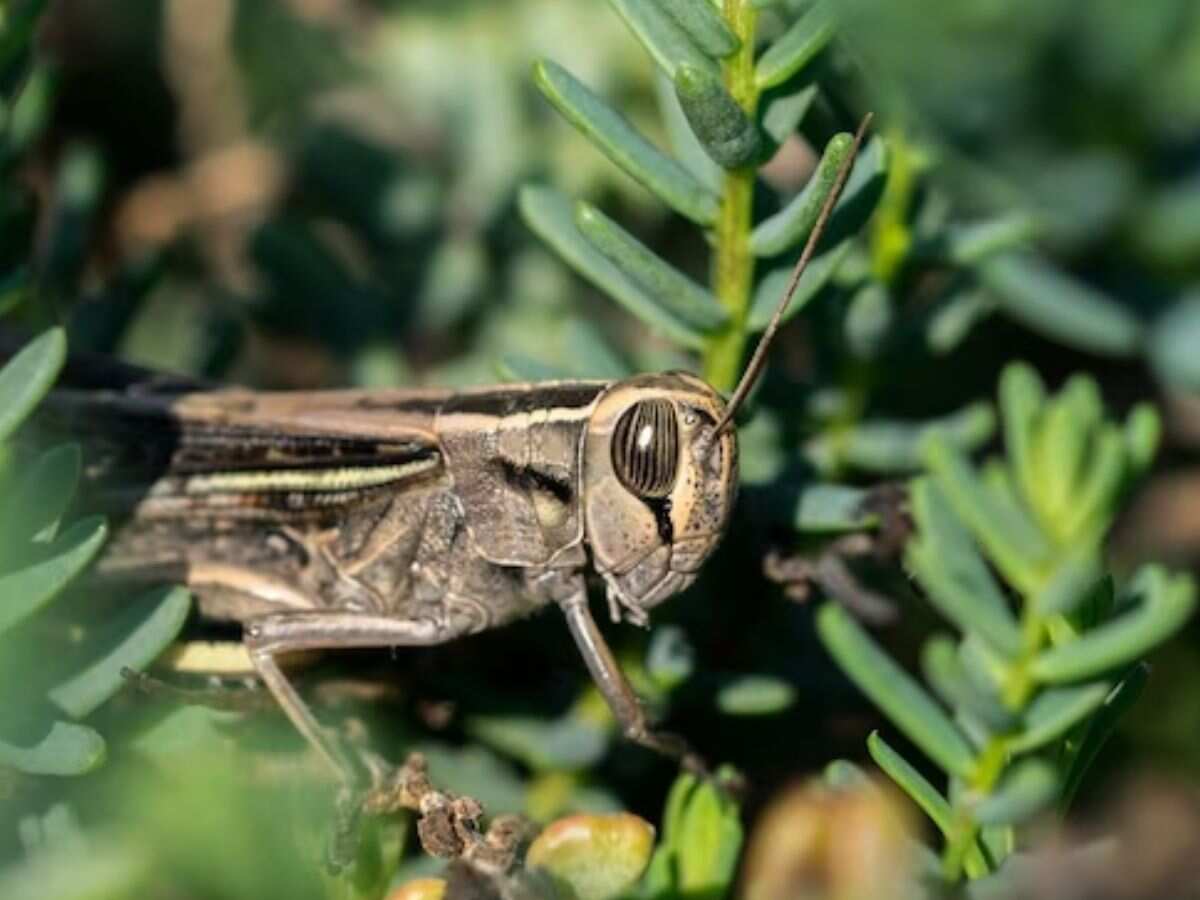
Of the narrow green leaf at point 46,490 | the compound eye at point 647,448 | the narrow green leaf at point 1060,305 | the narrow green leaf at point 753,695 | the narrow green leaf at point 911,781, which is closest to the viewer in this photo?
the narrow green leaf at point 911,781

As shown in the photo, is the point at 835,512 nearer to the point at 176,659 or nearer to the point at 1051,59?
the point at 1051,59

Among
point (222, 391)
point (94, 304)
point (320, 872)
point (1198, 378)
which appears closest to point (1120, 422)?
point (1198, 378)

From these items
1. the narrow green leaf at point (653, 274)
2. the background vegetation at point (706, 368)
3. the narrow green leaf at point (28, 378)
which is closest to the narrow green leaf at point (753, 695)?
the background vegetation at point (706, 368)

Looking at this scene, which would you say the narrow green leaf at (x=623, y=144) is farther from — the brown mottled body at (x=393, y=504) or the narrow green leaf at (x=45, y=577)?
the narrow green leaf at (x=45, y=577)

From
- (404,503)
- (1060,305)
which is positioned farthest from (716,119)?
(404,503)

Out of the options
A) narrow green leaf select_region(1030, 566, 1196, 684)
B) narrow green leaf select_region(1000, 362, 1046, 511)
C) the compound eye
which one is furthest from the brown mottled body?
narrow green leaf select_region(1030, 566, 1196, 684)

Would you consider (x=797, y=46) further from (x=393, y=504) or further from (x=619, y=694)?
(x=393, y=504)
